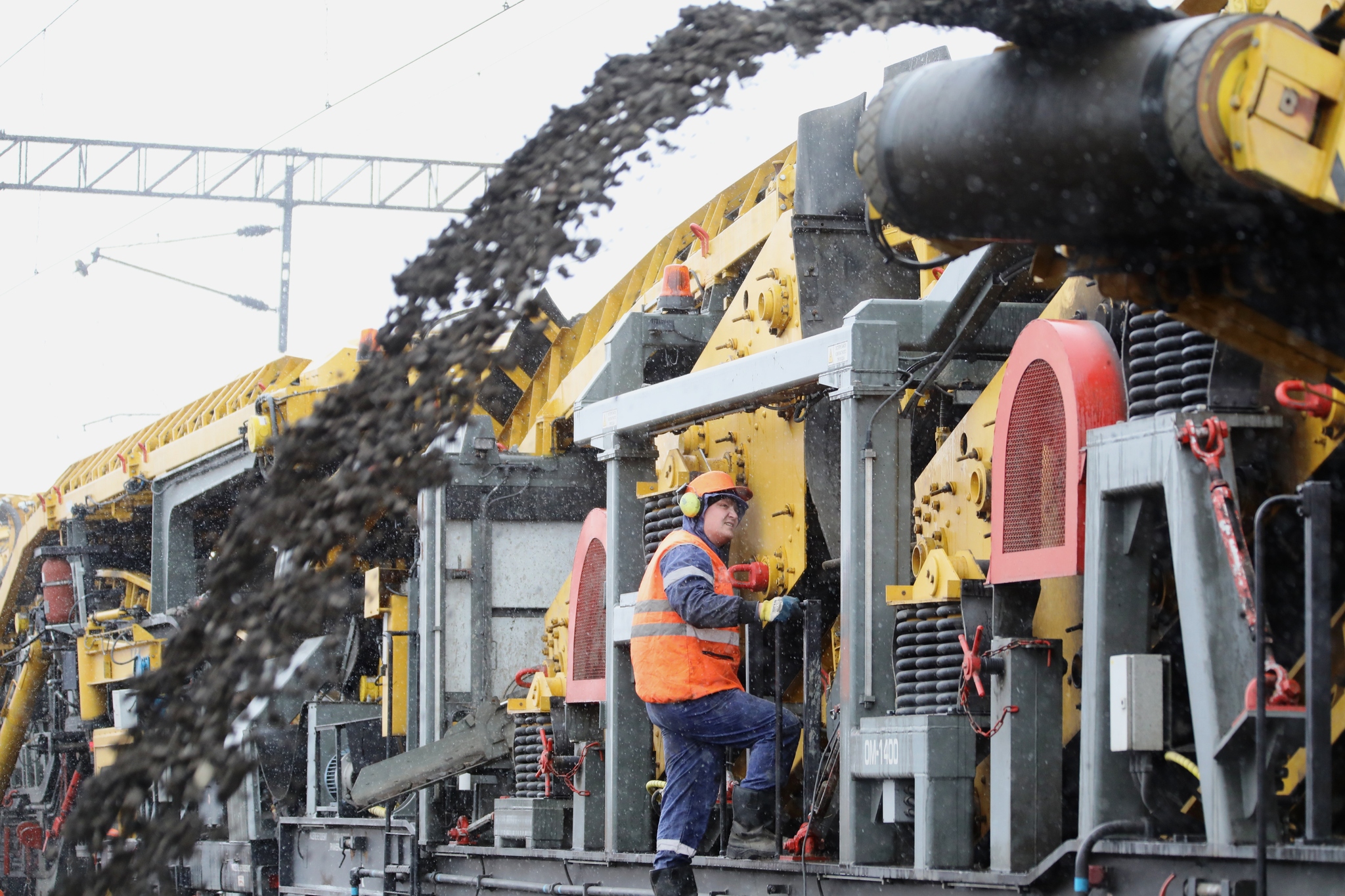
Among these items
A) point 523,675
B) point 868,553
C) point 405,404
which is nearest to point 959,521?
point 868,553

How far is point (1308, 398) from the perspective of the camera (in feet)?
13.0

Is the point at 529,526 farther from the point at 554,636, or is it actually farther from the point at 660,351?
the point at 660,351

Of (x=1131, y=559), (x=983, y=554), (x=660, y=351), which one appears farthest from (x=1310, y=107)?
(x=660, y=351)

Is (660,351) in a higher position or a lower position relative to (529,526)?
higher

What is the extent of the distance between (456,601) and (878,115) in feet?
20.7

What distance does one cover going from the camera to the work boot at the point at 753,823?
5.93 metres

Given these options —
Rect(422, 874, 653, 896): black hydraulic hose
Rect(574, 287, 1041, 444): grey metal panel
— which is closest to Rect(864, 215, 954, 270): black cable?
Rect(574, 287, 1041, 444): grey metal panel

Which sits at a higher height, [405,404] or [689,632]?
[405,404]

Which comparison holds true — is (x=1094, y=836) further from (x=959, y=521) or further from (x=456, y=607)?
(x=456, y=607)

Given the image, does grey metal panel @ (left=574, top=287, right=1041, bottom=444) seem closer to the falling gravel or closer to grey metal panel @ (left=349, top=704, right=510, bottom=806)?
the falling gravel

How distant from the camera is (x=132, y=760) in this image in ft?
10.1

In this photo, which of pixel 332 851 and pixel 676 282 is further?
pixel 332 851

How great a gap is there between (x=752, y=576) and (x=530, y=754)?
2018mm

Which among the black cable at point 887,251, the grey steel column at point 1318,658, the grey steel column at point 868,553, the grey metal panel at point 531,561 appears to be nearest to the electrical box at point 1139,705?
the grey steel column at point 1318,658
